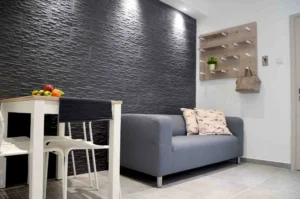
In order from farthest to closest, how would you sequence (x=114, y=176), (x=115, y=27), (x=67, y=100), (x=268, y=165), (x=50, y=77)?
(x=268, y=165), (x=115, y=27), (x=50, y=77), (x=114, y=176), (x=67, y=100)

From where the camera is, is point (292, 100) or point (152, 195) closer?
point (152, 195)

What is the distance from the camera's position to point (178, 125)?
3131mm

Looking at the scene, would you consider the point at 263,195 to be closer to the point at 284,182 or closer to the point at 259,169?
the point at 284,182

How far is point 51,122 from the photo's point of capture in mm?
2336

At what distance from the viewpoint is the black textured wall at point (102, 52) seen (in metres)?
2.13

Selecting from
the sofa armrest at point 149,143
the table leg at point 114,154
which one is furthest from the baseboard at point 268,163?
the table leg at point 114,154

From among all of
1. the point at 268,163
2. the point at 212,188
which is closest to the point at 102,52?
the point at 212,188

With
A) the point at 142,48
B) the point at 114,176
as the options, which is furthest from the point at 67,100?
the point at 142,48

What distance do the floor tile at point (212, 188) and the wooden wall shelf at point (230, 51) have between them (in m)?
1.75

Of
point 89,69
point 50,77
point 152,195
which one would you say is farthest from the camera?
point 89,69

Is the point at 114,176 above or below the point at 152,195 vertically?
above

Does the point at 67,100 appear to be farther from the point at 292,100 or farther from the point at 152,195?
the point at 292,100

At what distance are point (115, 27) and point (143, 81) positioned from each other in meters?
0.79

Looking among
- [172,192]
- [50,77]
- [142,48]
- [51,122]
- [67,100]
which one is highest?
[142,48]
